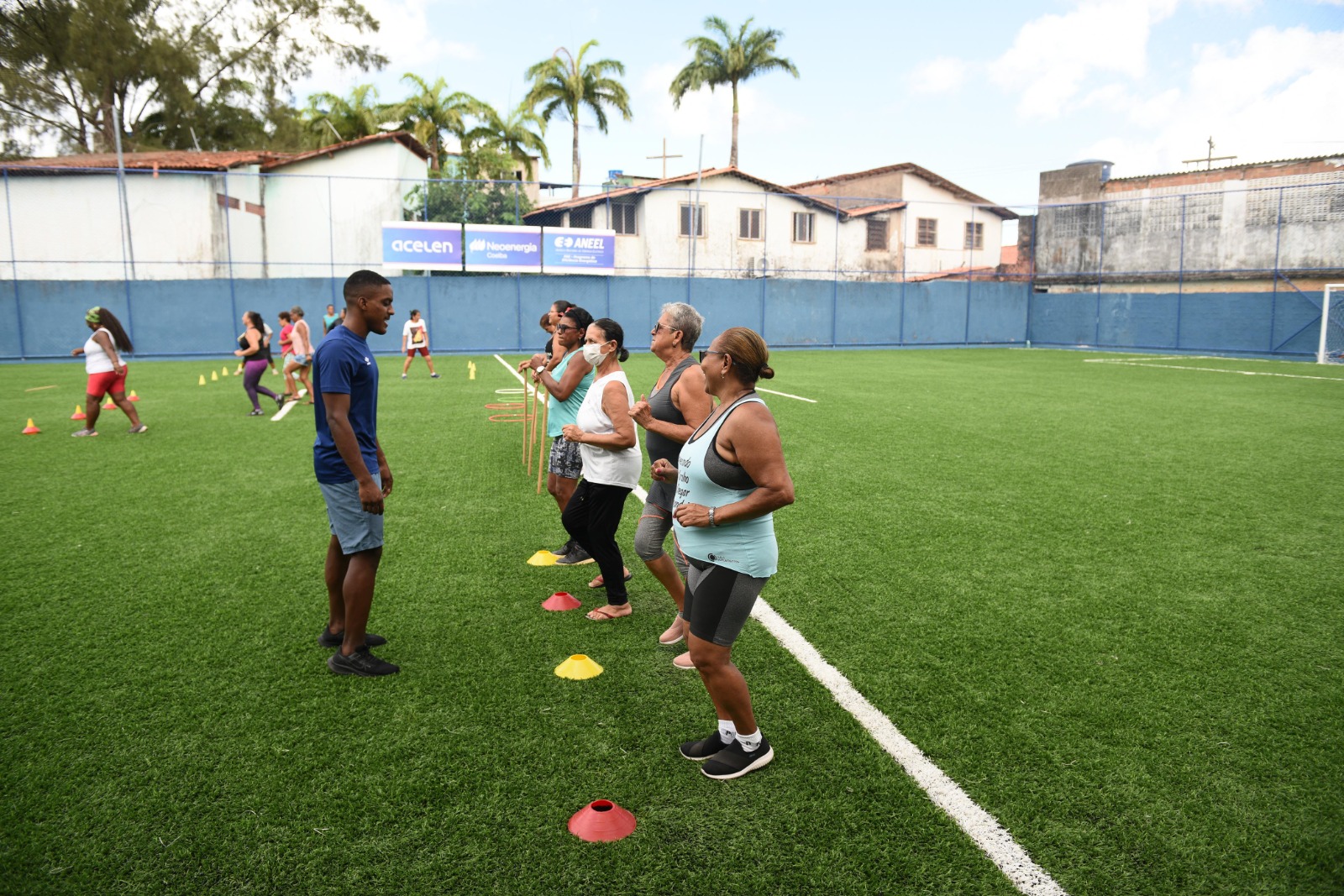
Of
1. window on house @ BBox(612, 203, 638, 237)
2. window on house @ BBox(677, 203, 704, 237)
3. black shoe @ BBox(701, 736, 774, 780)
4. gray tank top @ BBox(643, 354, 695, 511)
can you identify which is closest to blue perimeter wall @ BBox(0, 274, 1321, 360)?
window on house @ BBox(677, 203, 704, 237)

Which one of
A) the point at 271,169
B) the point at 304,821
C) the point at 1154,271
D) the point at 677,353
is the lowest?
the point at 304,821

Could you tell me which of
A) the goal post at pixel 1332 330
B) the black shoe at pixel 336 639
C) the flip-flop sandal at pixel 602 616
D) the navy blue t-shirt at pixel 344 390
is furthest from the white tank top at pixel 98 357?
the goal post at pixel 1332 330

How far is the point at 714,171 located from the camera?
131ft

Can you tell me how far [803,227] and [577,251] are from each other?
1369cm

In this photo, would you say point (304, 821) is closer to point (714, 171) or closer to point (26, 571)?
point (26, 571)

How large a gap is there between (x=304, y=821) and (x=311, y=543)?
410 cm

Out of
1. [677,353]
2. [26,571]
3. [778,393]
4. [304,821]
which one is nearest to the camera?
[304,821]

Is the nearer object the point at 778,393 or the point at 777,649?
the point at 777,649

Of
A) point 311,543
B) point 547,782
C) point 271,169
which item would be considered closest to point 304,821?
point 547,782

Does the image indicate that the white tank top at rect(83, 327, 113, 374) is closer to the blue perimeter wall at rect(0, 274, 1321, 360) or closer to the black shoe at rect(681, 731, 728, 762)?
the black shoe at rect(681, 731, 728, 762)

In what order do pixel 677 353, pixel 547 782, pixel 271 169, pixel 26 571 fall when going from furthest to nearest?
pixel 271 169
pixel 26 571
pixel 677 353
pixel 547 782

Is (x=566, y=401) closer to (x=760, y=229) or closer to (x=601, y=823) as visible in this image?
(x=601, y=823)

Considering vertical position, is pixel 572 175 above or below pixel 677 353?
above

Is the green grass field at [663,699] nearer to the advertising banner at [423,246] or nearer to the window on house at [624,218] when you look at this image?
the advertising banner at [423,246]
